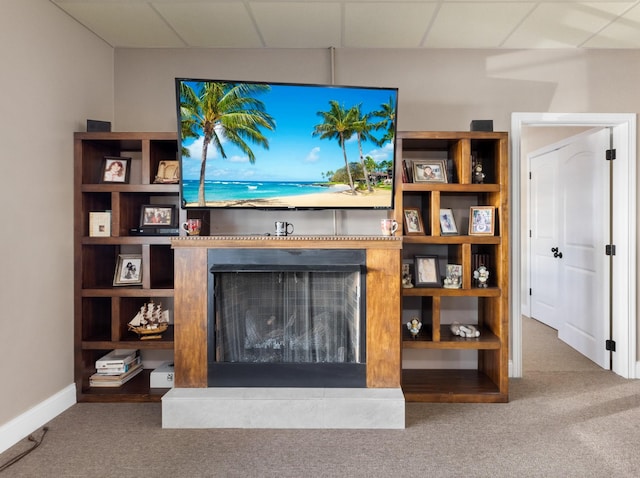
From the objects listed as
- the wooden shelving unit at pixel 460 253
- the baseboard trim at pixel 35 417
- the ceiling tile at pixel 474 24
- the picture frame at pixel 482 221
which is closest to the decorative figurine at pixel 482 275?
the wooden shelving unit at pixel 460 253

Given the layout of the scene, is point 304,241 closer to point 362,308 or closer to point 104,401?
point 362,308

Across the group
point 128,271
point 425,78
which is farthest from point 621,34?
point 128,271

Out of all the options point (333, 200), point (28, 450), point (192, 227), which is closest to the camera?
point (28, 450)

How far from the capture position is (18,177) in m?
2.32

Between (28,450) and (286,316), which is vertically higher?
(286,316)

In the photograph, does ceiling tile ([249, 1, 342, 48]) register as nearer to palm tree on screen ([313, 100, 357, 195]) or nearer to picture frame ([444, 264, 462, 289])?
palm tree on screen ([313, 100, 357, 195])

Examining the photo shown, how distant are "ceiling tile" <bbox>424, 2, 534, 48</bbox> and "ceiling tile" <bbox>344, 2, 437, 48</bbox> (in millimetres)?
96

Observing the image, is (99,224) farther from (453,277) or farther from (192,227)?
(453,277)

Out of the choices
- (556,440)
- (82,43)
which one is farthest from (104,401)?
(556,440)

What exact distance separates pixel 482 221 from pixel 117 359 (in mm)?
2803

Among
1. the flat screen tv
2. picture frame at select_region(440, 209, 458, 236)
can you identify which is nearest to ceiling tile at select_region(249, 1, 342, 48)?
the flat screen tv

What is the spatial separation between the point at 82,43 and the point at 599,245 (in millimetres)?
4316

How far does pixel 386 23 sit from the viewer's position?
2.82 metres

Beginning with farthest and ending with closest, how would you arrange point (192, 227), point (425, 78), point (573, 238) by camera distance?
point (573, 238) < point (425, 78) < point (192, 227)
